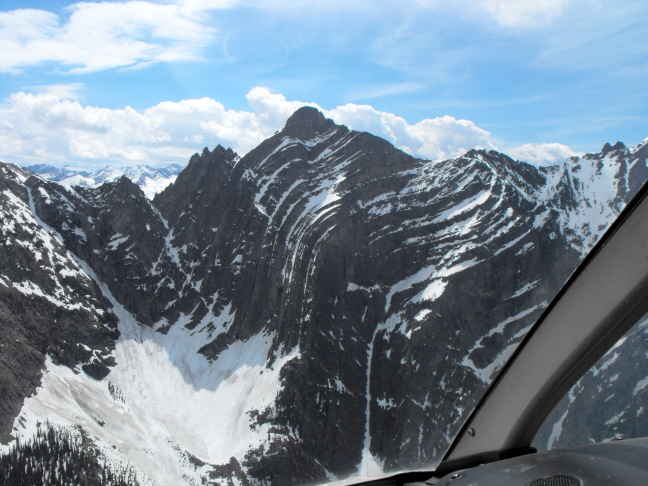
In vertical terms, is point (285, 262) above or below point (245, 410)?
above

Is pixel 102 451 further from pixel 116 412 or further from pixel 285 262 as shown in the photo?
pixel 285 262

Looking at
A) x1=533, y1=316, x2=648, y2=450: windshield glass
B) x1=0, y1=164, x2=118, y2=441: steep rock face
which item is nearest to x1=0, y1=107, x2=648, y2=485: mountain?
x1=0, y1=164, x2=118, y2=441: steep rock face

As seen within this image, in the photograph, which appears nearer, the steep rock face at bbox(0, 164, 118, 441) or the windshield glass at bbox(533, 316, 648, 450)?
the windshield glass at bbox(533, 316, 648, 450)

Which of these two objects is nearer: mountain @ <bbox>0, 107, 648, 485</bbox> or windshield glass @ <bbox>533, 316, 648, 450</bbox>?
windshield glass @ <bbox>533, 316, 648, 450</bbox>

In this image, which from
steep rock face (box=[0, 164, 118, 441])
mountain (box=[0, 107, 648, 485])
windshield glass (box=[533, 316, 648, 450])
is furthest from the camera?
steep rock face (box=[0, 164, 118, 441])

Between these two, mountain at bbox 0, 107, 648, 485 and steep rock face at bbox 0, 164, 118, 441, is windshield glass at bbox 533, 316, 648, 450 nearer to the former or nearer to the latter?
mountain at bbox 0, 107, 648, 485

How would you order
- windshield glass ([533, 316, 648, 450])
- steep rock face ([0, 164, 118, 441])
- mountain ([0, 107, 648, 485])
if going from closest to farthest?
windshield glass ([533, 316, 648, 450])
mountain ([0, 107, 648, 485])
steep rock face ([0, 164, 118, 441])

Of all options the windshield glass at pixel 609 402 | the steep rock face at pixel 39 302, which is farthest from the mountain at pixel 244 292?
the windshield glass at pixel 609 402

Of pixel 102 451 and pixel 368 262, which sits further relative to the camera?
pixel 368 262

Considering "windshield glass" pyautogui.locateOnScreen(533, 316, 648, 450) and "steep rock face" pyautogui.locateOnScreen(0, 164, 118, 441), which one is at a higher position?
"steep rock face" pyautogui.locateOnScreen(0, 164, 118, 441)

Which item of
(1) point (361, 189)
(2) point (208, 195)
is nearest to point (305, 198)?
(1) point (361, 189)
